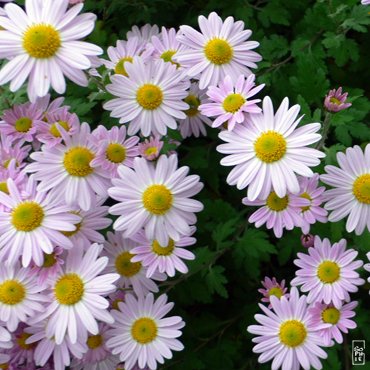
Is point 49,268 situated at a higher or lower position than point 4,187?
lower

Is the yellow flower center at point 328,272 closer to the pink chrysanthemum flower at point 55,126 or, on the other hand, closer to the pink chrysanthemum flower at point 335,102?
the pink chrysanthemum flower at point 335,102

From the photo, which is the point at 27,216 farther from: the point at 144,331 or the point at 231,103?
the point at 231,103

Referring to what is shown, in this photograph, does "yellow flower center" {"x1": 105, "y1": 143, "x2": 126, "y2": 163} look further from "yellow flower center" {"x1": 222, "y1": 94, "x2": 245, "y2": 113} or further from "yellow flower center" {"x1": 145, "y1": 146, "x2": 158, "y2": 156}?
"yellow flower center" {"x1": 222, "y1": 94, "x2": 245, "y2": 113}

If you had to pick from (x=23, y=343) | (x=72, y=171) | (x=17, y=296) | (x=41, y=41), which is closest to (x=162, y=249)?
(x=72, y=171)

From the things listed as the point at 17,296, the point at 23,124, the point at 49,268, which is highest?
the point at 23,124

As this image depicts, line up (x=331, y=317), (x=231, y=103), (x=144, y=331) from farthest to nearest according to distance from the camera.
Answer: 1. (x=144, y=331)
2. (x=331, y=317)
3. (x=231, y=103)

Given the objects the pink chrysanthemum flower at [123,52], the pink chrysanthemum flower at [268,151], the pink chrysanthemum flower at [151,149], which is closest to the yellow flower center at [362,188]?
the pink chrysanthemum flower at [268,151]

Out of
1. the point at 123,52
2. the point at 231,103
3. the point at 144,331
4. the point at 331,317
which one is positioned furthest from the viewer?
the point at 123,52

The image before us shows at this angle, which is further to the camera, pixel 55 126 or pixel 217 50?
pixel 217 50
